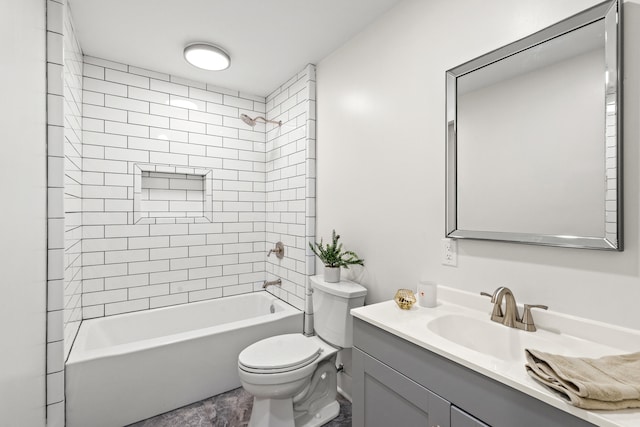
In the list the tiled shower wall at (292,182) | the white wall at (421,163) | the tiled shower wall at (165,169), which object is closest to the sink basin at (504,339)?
the white wall at (421,163)

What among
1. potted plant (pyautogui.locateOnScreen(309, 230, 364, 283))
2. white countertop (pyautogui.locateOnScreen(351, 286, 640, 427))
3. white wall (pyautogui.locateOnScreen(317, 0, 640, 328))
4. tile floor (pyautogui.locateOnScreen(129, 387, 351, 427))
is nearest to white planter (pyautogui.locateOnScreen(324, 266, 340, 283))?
potted plant (pyautogui.locateOnScreen(309, 230, 364, 283))

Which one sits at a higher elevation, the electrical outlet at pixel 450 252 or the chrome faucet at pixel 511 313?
the electrical outlet at pixel 450 252

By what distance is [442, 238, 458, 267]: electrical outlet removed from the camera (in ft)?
4.71

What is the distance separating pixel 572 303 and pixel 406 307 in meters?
0.61

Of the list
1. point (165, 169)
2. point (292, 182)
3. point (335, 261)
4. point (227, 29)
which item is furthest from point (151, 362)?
point (227, 29)

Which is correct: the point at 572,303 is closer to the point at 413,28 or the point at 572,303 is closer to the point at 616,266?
the point at 616,266

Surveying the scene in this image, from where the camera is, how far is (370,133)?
6.31 feet

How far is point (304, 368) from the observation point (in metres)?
1.72

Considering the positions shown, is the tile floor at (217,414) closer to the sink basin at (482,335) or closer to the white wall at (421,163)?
the white wall at (421,163)

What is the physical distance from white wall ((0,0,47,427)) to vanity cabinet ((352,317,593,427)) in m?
1.28

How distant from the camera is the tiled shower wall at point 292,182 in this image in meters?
2.44

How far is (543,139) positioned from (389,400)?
3.92 feet

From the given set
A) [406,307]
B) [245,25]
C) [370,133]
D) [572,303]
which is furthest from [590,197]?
[245,25]

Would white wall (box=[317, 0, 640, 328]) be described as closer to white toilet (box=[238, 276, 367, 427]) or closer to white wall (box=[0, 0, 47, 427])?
white toilet (box=[238, 276, 367, 427])
